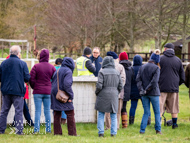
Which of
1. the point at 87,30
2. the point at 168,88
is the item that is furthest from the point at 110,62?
the point at 87,30

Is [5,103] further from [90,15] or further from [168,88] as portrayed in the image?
[90,15]

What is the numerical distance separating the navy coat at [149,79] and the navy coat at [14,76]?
250cm

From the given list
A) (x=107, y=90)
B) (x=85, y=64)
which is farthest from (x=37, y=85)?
(x=85, y=64)

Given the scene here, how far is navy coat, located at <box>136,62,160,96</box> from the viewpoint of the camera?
7.51m

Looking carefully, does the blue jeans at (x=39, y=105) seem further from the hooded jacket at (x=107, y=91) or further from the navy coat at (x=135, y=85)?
the navy coat at (x=135, y=85)

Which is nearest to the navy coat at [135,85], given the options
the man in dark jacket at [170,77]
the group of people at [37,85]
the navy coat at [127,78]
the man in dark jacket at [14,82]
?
the navy coat at [127,78]

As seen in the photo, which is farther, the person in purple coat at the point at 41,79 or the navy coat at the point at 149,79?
the navy coat at the point at 149,79

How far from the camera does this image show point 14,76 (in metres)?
6.93

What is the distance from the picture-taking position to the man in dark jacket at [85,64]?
8.57 m

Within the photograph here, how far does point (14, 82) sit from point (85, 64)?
221 cm

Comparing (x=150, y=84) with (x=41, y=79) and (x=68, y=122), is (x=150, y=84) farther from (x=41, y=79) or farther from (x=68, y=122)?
(x=41, y=79)

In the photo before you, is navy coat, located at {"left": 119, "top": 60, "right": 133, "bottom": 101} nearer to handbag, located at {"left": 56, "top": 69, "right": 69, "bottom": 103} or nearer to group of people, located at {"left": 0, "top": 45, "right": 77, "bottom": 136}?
group of people, located at {"left": 0, "top": 45, "right": 77, "bottom": 136}

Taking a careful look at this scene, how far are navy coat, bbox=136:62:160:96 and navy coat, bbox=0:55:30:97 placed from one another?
250cm

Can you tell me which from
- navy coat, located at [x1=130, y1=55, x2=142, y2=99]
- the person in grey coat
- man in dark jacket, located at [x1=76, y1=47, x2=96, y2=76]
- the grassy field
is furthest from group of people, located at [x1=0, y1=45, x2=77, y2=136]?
navy coat, located at [x1=130, y1=55, x2=142, y2=99]
